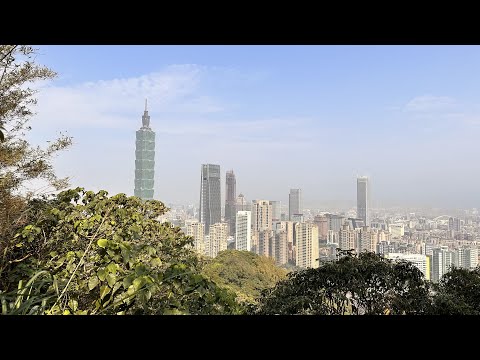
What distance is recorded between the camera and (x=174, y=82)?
3680 mm

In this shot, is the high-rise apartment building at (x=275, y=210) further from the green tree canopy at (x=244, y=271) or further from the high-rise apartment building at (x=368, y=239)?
the high-rise apartment building at (x=368, y=239)

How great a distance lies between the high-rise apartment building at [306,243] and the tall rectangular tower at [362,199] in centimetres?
40

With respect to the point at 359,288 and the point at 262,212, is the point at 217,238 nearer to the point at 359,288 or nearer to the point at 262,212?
the point at 262,212

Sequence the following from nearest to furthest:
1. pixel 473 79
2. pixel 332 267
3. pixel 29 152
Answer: pixel 29 152 < pixel 332 267 < pixel 473 79

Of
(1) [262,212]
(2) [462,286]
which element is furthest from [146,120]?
(2) [462,286]

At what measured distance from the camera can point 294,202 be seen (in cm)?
317

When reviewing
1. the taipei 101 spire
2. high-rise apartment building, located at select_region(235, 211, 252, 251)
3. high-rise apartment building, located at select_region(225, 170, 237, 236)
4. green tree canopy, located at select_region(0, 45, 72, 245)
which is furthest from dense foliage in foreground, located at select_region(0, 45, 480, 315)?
the taipei 101 spire

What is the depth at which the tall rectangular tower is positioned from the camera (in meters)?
2.88

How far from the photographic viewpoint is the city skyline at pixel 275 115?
9.86ft

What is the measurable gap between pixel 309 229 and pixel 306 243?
0.12m

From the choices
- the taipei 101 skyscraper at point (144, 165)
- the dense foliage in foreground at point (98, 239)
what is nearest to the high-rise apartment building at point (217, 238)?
the dense foliage in foreground at point (98, 239)

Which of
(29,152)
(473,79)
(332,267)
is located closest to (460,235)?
(332,267)
